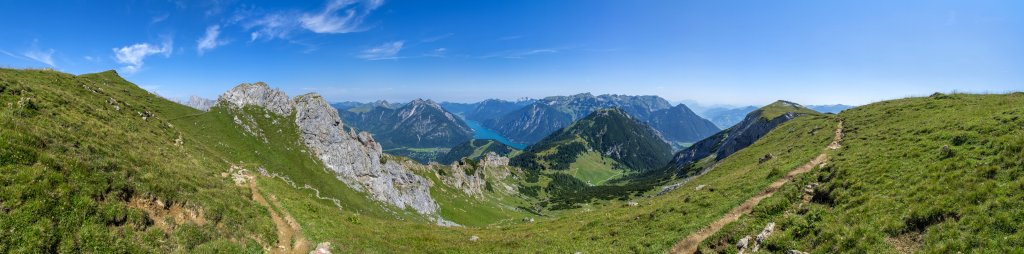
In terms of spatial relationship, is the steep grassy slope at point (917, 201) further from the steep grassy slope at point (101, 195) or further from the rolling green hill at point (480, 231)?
the steep grassy slope at point (101, 195)

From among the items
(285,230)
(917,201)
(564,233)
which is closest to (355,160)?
(285,230)

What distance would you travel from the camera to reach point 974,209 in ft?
54.1

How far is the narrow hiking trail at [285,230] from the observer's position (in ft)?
79.7

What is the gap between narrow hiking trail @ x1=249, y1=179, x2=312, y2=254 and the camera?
79.7 feet

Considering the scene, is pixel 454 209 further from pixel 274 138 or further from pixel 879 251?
pixel 879 251

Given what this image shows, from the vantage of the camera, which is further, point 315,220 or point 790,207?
point 315,220

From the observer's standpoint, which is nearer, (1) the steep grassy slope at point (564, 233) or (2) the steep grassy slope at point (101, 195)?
(2) the steep grassy slope at point (101, 195)

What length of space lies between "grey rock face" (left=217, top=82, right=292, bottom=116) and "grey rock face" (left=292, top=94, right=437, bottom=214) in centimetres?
449

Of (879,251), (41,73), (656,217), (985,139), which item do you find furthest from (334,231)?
(41,73)

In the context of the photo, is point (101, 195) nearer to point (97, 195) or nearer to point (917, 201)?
point (97, 195)

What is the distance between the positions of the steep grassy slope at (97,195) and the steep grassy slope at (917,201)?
95.3ft

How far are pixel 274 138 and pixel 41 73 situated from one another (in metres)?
58.8

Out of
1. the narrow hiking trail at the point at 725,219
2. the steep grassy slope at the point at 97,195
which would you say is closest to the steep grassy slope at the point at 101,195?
the steep grassy slope at the point at 97,195

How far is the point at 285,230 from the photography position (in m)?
26.6
